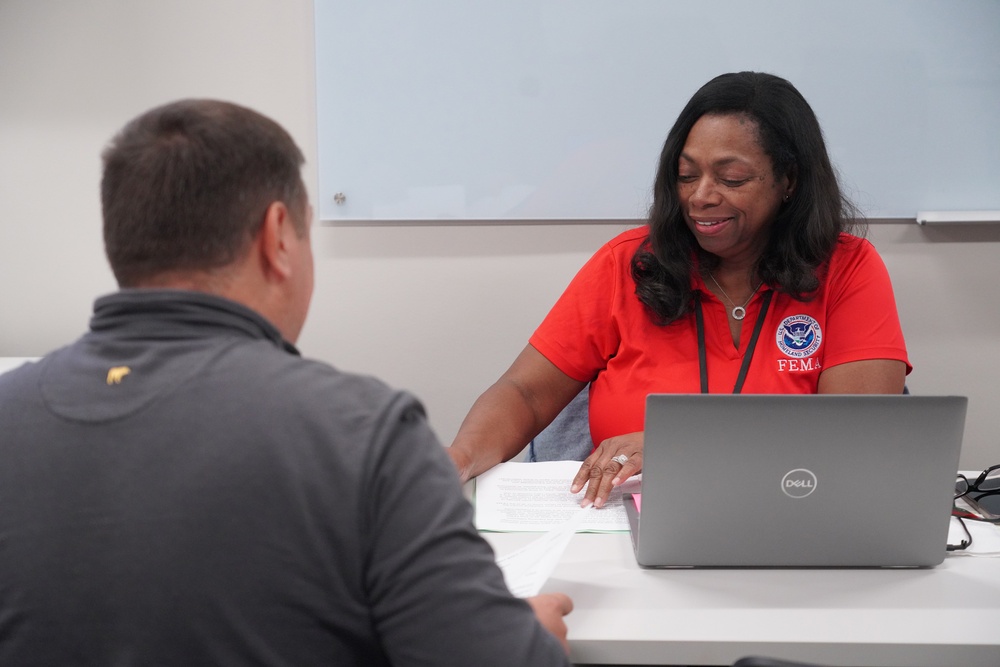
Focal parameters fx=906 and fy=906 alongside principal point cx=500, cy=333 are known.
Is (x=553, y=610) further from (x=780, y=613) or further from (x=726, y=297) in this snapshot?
(x=726, y=297)

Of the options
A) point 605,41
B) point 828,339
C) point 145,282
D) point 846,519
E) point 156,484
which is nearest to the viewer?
point 156,484

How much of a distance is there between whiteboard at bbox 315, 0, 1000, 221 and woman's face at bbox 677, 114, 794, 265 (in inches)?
28.7

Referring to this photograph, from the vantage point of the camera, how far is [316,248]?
2.66m

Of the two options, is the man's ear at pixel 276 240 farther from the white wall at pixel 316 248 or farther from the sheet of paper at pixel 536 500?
the white wall at pixel 316 248

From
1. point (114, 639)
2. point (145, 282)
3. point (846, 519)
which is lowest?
point (846, 519)

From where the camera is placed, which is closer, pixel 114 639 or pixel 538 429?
pixel 114 639

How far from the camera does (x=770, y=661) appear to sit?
33.5 inches

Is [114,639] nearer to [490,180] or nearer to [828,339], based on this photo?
[828,339]

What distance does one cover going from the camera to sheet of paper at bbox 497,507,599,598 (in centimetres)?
117

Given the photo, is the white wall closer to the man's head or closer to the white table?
the white table

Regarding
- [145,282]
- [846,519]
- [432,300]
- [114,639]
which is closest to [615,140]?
[432,300]

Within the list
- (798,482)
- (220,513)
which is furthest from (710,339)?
(220,513)

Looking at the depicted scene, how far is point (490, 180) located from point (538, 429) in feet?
3.08

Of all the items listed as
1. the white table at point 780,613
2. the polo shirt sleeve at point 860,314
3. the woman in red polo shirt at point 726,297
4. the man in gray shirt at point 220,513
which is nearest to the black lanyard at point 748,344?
the woman in red polo shirt at point 726,297
